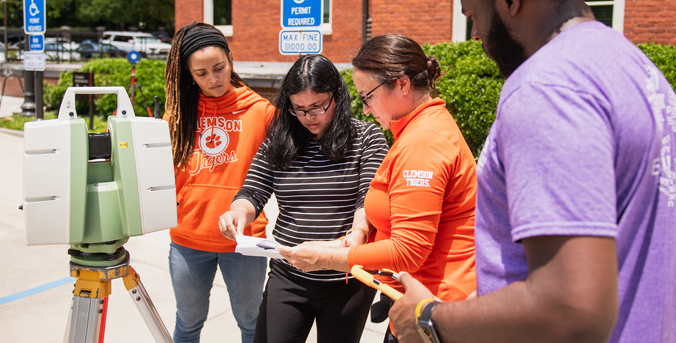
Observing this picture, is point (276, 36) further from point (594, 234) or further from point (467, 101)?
point (594, 234)

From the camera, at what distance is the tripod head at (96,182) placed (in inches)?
63.4

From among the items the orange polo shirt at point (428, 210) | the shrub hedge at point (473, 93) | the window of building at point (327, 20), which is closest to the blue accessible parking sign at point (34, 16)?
the window of building at point (327, 20)

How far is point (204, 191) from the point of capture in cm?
258

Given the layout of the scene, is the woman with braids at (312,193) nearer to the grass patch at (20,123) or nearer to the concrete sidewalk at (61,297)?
the concrete sidewalk at (61,297)

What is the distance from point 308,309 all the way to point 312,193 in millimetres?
481

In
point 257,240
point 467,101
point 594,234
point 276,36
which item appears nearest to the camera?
point 594,234

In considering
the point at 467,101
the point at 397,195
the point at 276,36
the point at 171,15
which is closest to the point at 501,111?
the point at 397,195

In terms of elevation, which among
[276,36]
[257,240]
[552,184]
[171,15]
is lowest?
[257,240]

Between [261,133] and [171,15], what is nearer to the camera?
[261,133]

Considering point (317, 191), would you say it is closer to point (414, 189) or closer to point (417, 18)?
point (414, 189)

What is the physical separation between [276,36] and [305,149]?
36.6ft

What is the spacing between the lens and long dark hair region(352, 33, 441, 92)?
181 cm

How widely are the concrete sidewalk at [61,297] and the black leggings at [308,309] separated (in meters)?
1.36

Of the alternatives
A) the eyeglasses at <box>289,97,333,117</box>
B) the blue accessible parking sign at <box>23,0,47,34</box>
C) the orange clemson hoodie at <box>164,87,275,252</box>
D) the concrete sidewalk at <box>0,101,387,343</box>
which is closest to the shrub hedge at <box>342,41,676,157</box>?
the concrete sidewalk at <box>0,101,387,343</box>
